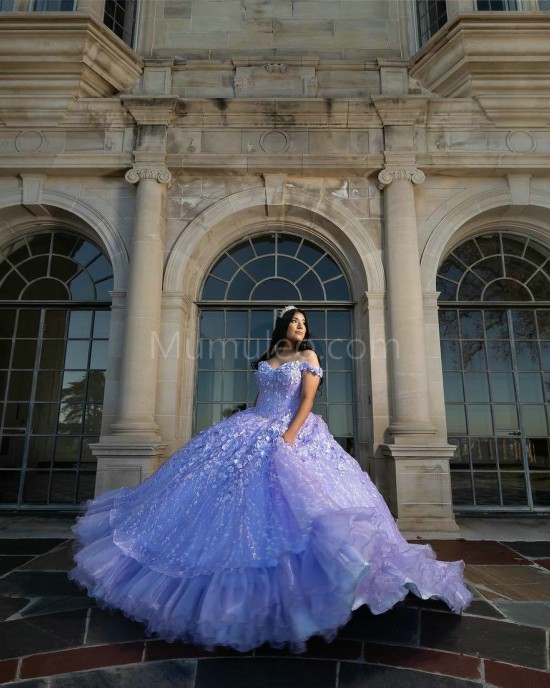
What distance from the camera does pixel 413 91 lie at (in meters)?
6.31

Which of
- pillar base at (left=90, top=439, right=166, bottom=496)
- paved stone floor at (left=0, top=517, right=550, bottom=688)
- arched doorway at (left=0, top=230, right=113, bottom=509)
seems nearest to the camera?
paved stone floor at (left=0, top=517, right=550, bottom=688)

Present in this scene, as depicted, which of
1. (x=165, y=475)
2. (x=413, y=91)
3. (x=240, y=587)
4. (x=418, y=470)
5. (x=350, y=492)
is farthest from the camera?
(x=413, y=91)

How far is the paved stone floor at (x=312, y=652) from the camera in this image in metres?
1.94

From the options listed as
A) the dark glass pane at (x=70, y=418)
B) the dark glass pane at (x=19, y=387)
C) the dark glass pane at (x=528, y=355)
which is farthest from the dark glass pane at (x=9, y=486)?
the dark glass pane at (x=528, y=355)

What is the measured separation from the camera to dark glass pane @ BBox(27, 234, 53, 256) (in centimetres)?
676

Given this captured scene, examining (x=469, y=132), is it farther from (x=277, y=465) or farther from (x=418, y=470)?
(x=277, y=465)

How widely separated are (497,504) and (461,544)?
2.05 m

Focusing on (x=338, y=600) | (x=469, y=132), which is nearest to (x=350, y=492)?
(x=338, y=600)

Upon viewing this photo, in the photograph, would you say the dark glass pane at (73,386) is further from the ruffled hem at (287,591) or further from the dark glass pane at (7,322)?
the ruffled hem at (287,591)

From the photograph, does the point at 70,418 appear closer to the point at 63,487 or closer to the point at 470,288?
the point at 63,487

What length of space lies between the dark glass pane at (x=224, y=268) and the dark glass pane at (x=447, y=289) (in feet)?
10.8

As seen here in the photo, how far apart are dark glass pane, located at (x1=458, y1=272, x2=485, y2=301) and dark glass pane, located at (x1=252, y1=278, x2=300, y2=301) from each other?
2.64m

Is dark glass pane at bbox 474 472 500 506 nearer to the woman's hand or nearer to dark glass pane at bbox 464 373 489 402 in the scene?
dark glass pane at bbox 464 373 489 402

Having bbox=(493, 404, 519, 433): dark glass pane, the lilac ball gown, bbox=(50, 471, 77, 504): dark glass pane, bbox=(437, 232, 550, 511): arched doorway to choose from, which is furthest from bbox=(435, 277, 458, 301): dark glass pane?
bbox=(50, 471, 77, 504): dark glass pane
